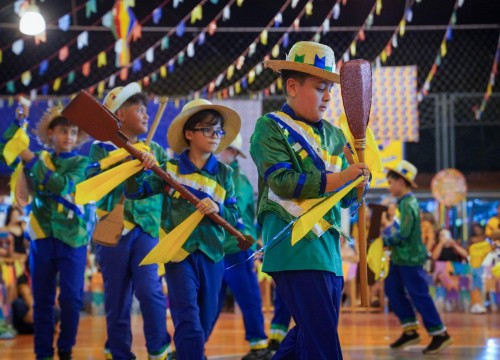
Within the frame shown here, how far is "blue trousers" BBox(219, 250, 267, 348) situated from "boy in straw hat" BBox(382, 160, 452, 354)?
1.41 meters

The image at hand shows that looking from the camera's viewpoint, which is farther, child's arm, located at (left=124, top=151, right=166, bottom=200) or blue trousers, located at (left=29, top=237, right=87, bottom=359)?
blue trousers, located at (left=29, top=237, right=87, bottom=359)

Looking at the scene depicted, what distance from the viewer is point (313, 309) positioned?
3.61 metres

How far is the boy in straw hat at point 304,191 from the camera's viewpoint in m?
3.61

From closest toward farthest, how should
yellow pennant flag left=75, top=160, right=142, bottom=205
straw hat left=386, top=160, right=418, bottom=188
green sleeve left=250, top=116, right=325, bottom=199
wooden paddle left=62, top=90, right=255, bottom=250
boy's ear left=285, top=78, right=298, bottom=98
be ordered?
green sleeve left=250, top=116, right=325, bottom=199 → boy's ear left=285, top=78, right=298, bottom=98 → wooden paddle left=62, top=90, right=255, bottom=250 → yellow pennant flag left=75, top=160, right=142, bottom=205 → straw hat left=386, top=160, right=418, bottom=188

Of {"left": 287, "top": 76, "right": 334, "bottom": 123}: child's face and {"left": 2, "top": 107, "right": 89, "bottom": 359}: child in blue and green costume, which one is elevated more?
{"left": 287, "top": 76, "right": 334, "bottom": 123}: child's face

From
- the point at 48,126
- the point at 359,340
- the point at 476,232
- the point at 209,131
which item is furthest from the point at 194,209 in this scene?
the point at 476,232

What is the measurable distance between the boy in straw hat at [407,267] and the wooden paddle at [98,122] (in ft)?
11.3

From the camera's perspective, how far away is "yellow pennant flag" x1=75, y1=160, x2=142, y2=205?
15.9 ft

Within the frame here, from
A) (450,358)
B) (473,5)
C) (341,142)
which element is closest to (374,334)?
(450,358)

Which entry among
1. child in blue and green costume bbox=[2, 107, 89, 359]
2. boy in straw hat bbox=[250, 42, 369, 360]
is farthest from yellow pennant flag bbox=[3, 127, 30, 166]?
boy in straw hat bbox=[250, 42, 369, 360]

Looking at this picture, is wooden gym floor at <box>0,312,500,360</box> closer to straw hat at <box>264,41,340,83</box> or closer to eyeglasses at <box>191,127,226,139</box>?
eyeglasses at <box>191,127,226,139</box>

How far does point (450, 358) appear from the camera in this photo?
6.81 m

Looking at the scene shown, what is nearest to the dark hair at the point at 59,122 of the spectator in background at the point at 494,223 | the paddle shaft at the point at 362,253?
the paddle shaft at the point at 362,253

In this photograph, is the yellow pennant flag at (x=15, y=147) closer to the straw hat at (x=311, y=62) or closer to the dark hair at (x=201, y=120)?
the dark hair at (x=201, y=120)
